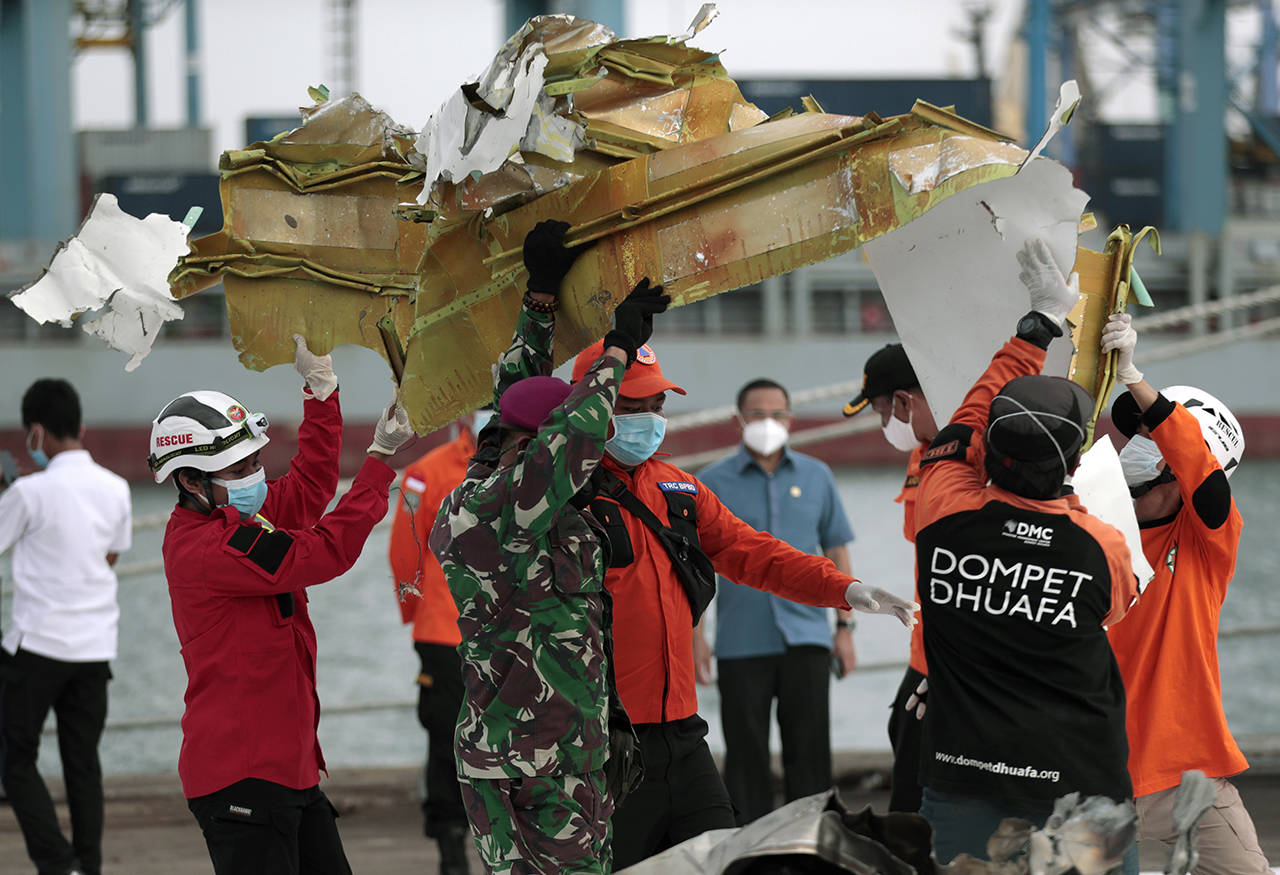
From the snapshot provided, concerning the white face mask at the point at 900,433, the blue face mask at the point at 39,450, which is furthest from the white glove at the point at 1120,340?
the blue face mask at the point at 39,450

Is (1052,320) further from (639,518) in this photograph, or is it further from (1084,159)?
(1084,159)

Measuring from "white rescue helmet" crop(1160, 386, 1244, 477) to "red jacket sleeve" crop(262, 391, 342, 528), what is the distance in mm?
1907

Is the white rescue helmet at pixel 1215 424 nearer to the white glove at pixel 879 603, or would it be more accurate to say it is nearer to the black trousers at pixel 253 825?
the white glove at pixel 879 603

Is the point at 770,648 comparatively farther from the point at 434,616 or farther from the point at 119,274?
the point at 119,274

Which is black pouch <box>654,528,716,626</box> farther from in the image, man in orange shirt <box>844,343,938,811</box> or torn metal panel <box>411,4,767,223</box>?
man in orange shirt <box>844,343,938,811</box>

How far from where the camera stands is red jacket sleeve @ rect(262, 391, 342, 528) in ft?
11.8

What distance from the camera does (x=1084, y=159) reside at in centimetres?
3681

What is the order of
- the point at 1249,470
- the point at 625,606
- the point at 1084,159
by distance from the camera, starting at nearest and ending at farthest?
1. the point at 625,606
2. the point at 1249,470
3. the point at 1084,159

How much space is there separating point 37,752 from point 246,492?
2.14m

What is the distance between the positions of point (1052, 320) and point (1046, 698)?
2.49 ft

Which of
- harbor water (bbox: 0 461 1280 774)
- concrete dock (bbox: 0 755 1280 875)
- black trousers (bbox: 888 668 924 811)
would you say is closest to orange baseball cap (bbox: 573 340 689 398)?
black trousers (bbox: 888 668 924 811)

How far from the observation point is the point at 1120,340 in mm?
3207

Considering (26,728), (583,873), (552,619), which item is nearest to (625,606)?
(552,619)

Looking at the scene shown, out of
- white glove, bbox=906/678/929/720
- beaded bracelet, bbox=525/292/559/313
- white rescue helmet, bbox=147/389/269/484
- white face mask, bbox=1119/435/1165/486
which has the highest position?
beaded bracelet, bbox=525/292/559/313
